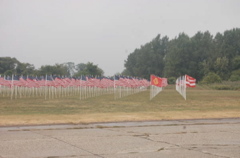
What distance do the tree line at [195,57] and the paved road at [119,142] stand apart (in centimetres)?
10674

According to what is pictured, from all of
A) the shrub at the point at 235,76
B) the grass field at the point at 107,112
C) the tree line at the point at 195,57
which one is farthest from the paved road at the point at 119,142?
the tree line at the point at 195,57

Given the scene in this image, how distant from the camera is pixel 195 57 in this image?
145 metres

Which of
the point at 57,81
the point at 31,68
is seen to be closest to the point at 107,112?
the point at 57,81


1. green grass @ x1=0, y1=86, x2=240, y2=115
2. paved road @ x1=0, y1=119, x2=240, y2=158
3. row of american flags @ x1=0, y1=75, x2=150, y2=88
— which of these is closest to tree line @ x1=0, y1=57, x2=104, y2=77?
row of american flags @ x1=0, y1=75, x2=150, y2=88

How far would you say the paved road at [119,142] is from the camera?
10.6m

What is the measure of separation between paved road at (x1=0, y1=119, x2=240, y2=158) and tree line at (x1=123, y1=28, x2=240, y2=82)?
350 ft

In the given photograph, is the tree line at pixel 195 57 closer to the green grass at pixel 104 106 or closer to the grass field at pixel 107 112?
the green grass at pixel 104 106

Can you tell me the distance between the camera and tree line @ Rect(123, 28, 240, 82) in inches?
5025

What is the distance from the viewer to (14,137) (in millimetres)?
13781

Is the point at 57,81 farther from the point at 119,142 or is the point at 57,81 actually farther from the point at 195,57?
the point at 195,57

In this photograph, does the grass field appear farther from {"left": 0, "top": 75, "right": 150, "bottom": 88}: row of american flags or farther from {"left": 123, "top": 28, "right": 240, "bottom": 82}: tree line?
{"left": 123, "top": 28, "right": 240, "bottom": 82}: tree line

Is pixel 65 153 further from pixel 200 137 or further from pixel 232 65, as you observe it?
pixel 232 65

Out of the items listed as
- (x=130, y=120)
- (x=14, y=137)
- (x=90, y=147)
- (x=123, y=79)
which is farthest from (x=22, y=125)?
(x=123, y=79)

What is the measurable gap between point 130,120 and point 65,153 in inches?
403
